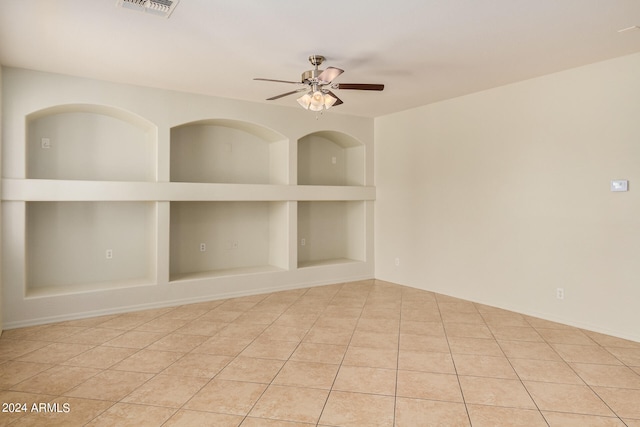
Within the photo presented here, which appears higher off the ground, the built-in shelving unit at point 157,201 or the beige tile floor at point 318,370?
the built-in shelving unit at point 157,201

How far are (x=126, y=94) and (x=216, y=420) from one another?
4012 mm

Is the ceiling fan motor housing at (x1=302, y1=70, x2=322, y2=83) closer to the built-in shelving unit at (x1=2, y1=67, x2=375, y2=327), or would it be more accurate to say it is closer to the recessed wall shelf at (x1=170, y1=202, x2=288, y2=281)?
the built-in shelving unit at (x1=2, y1=67, x2=375, y2=327)

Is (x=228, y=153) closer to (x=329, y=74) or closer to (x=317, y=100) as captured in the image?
(x=317, y=100)

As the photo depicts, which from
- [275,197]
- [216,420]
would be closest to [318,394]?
[216,420]

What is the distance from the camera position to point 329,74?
354cm

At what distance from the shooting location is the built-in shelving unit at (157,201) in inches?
175

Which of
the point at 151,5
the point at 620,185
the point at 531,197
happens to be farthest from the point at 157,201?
the point at 620,185

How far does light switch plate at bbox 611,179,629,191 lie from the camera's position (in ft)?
12.9

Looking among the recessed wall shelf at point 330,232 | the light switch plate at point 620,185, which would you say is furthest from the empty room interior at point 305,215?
the recessed wall shelf at point 330,232

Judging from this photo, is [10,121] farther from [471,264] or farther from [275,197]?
[471,264]

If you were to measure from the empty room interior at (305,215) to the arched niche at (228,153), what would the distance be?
37 millimetres

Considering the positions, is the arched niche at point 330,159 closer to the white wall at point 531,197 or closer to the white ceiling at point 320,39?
the white wall at point 531,197

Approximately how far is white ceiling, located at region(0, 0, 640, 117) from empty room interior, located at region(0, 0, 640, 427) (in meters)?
0.03

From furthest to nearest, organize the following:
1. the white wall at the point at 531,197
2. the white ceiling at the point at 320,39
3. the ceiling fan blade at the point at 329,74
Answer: the white wall at the point at 531,197 → the ceiling fan blade at the point at 329,74 → the white ceiling at the point at 320,39
